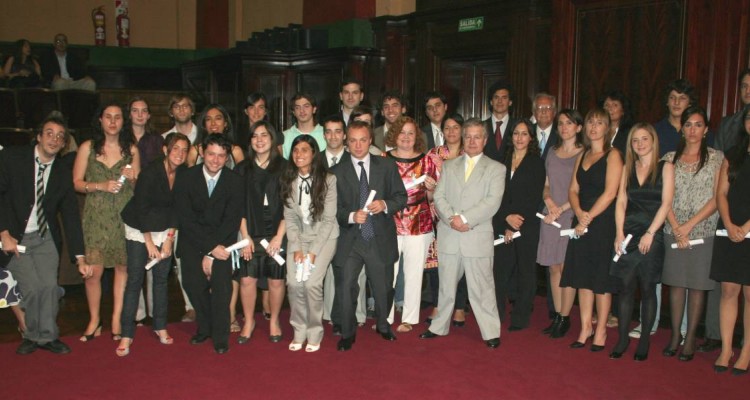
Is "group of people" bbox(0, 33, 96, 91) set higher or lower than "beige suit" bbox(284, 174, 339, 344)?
higher

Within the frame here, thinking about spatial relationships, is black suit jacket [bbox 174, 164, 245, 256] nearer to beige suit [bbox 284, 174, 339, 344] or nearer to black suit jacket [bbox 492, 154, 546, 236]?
beige suit [bbox 284, 174, 339, 344]

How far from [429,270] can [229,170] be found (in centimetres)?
163

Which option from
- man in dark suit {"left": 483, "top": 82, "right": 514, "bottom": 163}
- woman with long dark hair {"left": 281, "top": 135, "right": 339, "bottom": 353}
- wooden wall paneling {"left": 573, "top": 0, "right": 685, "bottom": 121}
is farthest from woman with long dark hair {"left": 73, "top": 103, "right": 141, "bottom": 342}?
wooden wall paneling {"left": 573, "top": 0, "right": 685, "bottom": 121}

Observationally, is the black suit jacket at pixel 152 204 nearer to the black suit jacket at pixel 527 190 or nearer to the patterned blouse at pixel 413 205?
the patterned blouse at pixel 413 205

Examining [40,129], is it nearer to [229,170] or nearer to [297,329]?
[229,170]

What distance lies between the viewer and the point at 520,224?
4805 millimetres

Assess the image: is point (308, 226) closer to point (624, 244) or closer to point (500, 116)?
point (624, 244)

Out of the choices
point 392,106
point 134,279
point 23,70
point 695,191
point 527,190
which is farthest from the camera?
point 23,70

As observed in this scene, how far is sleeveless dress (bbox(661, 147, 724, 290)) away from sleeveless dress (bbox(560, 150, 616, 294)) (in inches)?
13.5

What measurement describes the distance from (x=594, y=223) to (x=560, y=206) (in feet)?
1.24

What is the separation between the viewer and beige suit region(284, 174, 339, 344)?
173 inches

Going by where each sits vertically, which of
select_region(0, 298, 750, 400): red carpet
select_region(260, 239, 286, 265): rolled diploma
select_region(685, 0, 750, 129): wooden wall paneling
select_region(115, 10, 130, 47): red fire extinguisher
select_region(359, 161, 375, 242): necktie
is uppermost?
select_region(115, 10, 130, 47): red fire extinguisher

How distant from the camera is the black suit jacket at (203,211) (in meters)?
4.34

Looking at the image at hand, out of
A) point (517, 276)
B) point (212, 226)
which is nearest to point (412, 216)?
point (517, 276)
